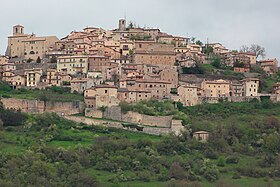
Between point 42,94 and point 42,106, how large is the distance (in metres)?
1.28

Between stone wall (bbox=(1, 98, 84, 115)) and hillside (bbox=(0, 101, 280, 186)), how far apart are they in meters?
1.27

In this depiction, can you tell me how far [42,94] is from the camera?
67.4m

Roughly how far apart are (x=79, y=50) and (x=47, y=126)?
15.8 meters

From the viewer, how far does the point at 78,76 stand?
73.0 m

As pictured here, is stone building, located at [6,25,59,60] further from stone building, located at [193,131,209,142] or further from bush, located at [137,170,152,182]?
bush, located at [137,170,152,182]

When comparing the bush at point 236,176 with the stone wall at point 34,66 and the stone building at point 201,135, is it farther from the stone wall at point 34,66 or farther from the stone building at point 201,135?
the stone wall at point 34,66

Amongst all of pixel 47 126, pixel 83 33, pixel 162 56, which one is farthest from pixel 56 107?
pixel 83 33

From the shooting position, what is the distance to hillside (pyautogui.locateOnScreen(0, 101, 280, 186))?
55812mm

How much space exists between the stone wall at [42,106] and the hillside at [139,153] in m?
1.27

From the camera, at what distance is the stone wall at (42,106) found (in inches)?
2601

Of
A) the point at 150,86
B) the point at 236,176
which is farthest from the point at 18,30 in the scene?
the point at 236,176

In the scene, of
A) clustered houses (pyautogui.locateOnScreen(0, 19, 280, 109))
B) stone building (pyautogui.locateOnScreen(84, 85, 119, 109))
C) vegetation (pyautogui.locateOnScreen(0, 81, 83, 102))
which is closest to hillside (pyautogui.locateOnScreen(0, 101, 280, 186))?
stone building (pyautogui.locateOnScreen(84, 85, 119, 109))

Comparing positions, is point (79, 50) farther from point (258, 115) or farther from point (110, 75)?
point (258, 115)

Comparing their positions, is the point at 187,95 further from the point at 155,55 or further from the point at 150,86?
the point at 155,55
